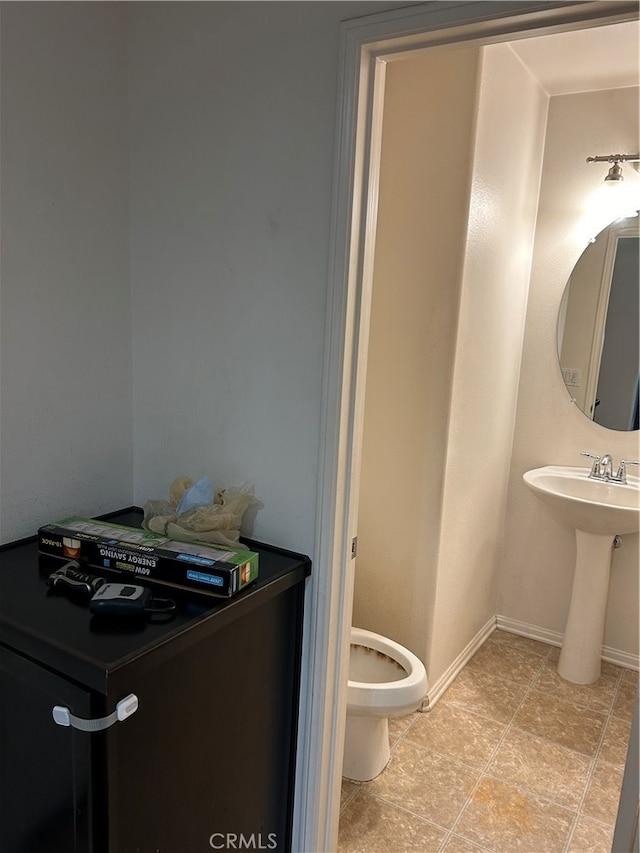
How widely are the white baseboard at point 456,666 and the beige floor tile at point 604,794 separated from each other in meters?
0.57

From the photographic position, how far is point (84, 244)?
1.51 meters

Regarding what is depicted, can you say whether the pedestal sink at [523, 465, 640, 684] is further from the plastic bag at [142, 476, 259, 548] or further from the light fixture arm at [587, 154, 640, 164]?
the plastic bag at [142, 476, 259, 548]

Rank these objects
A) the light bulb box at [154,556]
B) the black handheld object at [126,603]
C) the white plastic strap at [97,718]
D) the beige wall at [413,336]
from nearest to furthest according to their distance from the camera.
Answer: the white plastic strap at [97,718]
the black handheld object at [126,603]
the light bulb box at [154,556]
the beige wall at [413,336]

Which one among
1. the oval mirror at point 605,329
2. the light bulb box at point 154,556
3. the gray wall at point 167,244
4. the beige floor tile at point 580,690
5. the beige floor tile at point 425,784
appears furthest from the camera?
the oval mirror at point 605,329

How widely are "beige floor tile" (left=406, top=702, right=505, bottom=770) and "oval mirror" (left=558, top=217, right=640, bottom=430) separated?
4.30 ft

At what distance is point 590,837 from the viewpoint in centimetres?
179

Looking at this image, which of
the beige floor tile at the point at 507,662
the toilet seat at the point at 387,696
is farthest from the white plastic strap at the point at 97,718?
the beige floor tile at the point at 507,662

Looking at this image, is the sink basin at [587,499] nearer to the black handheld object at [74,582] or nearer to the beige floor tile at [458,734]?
the beige floor tile at [458,734]

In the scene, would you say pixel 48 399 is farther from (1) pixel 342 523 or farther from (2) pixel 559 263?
(2) pixel 559 263

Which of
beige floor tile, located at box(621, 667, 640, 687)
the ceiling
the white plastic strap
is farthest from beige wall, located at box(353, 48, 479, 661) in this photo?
→ the white plastic strap

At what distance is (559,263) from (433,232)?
899 mm

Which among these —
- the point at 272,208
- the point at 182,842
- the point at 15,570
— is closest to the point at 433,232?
the point at 272,208

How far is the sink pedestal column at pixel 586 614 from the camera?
255 cm

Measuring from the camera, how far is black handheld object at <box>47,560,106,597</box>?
120 cm
